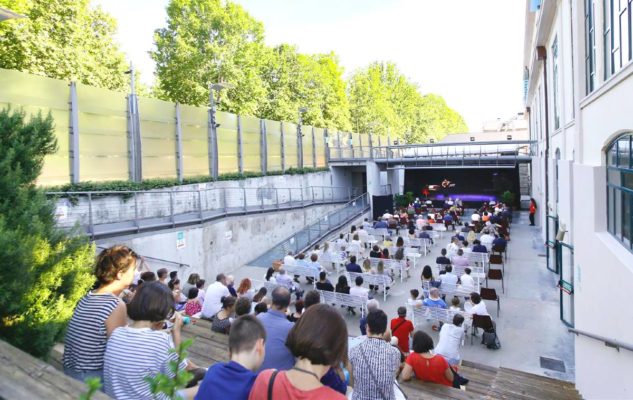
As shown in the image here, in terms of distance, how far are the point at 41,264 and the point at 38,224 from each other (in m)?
0.37

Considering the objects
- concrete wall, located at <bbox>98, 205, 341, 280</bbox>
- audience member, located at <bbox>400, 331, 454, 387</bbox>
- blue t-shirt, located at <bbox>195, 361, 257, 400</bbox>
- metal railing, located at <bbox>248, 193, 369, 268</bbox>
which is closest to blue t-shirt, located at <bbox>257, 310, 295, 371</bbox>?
blue t-shirt, located at <bbox>195, 361, 257, 400</bbox>

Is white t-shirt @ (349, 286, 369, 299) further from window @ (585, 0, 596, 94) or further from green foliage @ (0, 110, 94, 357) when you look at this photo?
green foliage @ (0, 110, 94, 357)

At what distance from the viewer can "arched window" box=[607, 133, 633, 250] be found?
5363 millimetres

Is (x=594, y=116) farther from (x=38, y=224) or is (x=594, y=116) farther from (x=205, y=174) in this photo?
(x=205, y=174)

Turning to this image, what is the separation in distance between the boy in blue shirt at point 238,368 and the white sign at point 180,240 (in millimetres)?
11319

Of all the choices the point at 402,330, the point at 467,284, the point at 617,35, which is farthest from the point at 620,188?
the point at 467,284

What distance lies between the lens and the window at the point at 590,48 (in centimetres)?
778

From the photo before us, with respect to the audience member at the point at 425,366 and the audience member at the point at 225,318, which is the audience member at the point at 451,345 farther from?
the audience member at the point at 225,318

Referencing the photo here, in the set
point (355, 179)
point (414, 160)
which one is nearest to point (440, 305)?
point (414, 160)

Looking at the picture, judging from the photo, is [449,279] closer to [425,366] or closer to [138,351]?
[425,366]

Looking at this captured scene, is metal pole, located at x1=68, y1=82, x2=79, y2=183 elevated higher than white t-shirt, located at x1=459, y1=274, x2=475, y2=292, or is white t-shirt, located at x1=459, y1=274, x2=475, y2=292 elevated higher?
metal pole, located at x1=68, y1=82, x2=79, y2=183

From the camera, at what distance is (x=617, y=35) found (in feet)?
19.6

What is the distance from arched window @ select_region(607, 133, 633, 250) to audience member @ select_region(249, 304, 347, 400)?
4943 millimetres

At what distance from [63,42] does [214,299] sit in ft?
78.1
